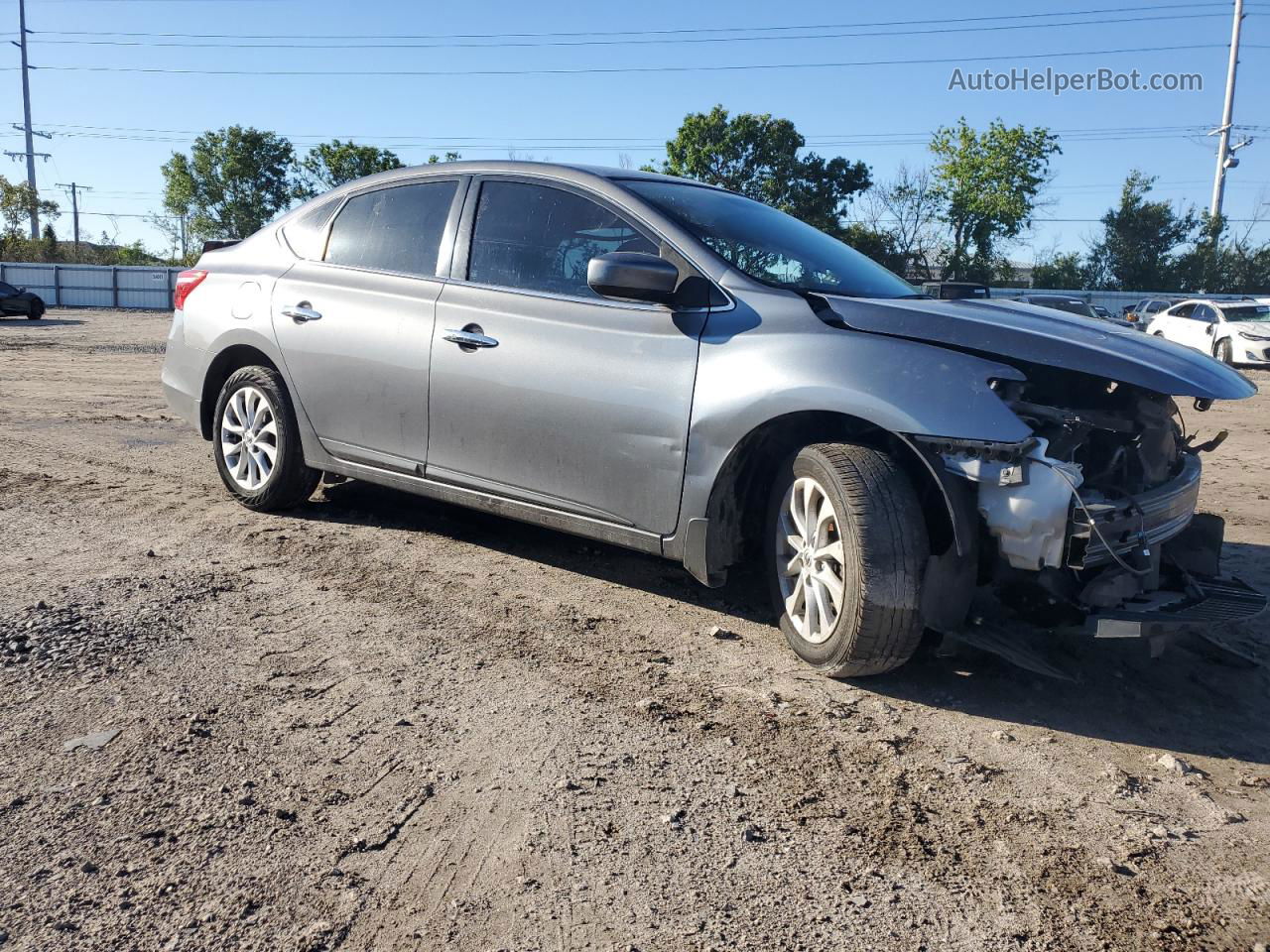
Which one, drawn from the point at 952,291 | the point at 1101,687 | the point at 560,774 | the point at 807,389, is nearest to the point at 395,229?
the point at 807,389

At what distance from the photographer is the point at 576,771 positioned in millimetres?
2867

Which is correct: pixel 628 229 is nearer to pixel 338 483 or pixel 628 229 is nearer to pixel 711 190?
pixel 711 190

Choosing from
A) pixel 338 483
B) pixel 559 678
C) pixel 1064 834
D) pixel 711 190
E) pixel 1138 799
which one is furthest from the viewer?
pixel 338 483

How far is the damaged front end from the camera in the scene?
3189 mm

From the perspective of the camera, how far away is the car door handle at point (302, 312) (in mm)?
5133

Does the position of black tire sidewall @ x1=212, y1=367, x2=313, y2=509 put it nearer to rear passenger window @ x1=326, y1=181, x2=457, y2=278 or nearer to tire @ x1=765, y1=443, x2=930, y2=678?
rear passenger window @ x1=326, y1=181, x2=457, y2=278

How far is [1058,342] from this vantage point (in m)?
3.35

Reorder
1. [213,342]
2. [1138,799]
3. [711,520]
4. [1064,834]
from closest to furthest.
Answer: [1064,834] < [1138,799] < [711,520] < [213,342]

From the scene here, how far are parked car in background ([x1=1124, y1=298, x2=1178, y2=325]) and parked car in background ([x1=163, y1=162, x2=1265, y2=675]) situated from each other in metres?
26.1

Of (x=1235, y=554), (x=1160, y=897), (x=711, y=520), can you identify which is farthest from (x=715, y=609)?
(x=1235, y=554)

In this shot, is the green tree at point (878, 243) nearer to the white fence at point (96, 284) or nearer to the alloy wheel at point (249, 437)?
the white fence at point (96, 284)

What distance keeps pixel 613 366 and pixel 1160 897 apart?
2.52m

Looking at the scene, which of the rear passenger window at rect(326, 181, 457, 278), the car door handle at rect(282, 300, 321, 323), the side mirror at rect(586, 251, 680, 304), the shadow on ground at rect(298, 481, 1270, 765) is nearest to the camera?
the shadow on ground at rect(298, 481, 1270, 765)

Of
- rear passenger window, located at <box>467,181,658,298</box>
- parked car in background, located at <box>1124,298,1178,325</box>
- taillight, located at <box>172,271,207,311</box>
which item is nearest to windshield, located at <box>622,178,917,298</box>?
rear passenger window, located at <box>467,181,658,298</box>
